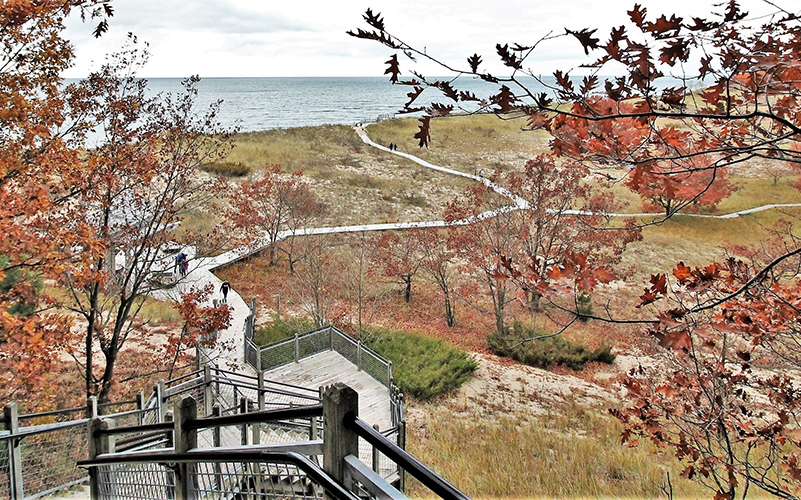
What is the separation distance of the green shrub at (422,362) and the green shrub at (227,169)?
1915 centimetres

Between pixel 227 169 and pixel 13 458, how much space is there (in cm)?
2761

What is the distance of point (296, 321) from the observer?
15.5 metres

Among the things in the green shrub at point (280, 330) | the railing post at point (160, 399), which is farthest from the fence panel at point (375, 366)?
the railing post at point (160, 399)

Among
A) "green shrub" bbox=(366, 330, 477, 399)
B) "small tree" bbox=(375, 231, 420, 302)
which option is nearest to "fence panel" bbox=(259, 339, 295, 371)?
"green shrub" bbox=(366, 330, 477, 399)

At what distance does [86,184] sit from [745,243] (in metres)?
Answer: 27.9

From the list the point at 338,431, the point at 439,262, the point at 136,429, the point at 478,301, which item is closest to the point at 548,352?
the point at 478,301

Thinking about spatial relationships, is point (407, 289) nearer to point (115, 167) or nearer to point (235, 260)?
point (235, 260)

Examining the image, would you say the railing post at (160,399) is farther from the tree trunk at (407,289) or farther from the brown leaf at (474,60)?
the tree trunk at (407,289)

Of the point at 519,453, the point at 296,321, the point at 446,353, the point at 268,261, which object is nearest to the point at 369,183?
the point at 268,261

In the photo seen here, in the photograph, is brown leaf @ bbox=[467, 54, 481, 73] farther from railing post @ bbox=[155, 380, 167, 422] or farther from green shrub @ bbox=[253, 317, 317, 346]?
green shrub @ bbox=[253, 317, 317, 346]

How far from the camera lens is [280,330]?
14.8 m

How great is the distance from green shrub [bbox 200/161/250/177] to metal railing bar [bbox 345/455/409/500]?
1207 inches

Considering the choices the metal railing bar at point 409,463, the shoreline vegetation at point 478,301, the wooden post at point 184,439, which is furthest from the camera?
the shoreline vegetation at point 478,301

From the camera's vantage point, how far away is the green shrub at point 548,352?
15.2 meters
